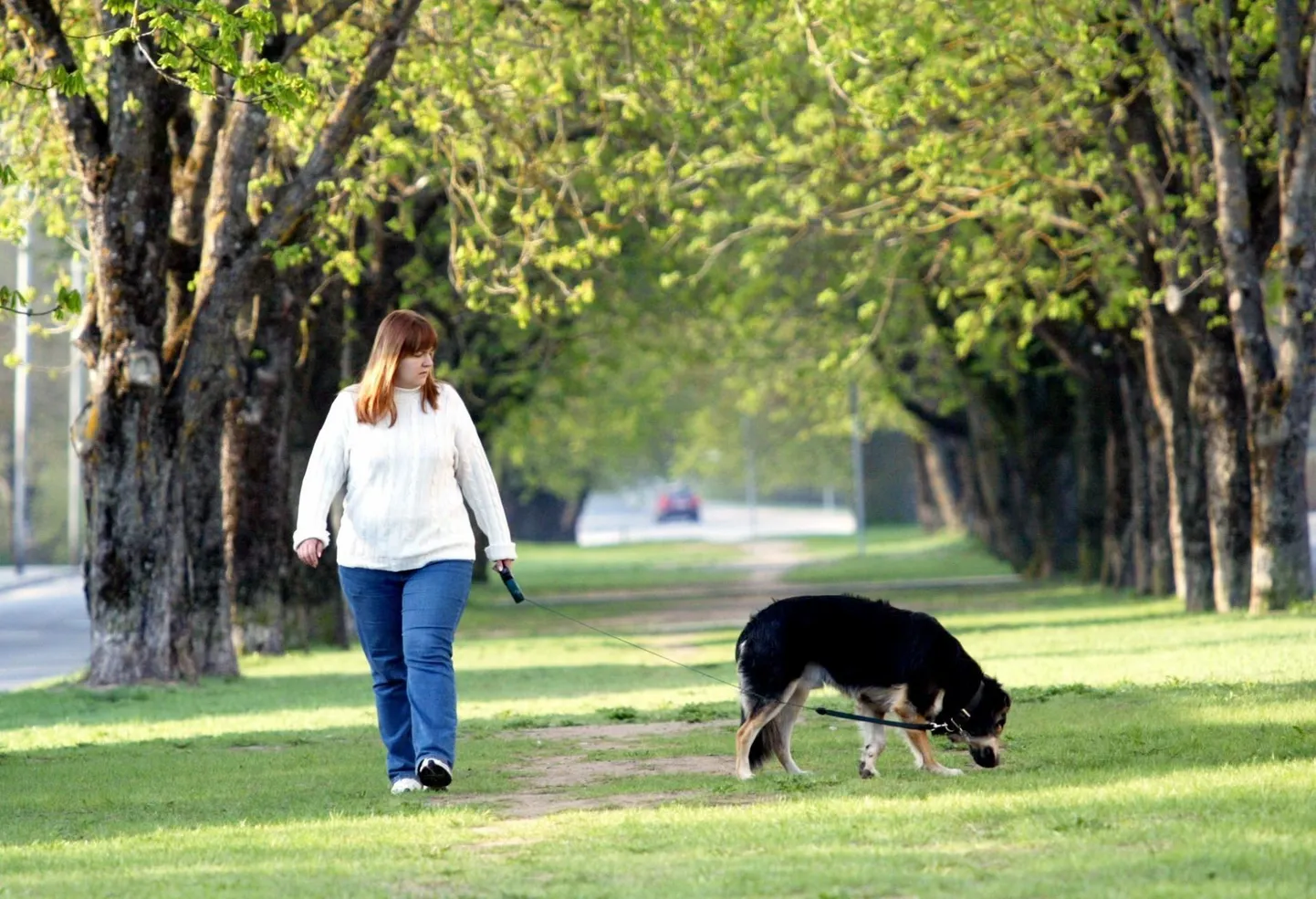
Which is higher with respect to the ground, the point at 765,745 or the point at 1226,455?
the point at 1226,455

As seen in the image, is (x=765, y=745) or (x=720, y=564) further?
(x=720, y=564)

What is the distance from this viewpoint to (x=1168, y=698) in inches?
519

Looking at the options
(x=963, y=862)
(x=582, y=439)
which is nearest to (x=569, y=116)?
(x=963, y=862)

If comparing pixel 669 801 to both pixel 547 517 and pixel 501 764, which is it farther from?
pixel 547 517

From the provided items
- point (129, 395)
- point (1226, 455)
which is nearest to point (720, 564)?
point (1226, 455)

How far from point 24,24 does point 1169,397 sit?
14299 mm

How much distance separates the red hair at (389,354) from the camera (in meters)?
9.56

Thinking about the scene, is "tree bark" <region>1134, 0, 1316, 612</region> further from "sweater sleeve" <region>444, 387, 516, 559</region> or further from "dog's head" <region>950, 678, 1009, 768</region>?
"sweater sleeve" <region>444, 387, 516, 559</region>

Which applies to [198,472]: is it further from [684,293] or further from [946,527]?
[946,527]

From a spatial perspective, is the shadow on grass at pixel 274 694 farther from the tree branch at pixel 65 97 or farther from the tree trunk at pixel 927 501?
the tree trunk at pixel 927 501

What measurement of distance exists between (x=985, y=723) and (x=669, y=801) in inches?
64.3

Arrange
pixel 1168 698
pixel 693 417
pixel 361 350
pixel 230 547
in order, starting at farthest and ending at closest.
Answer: pixel 693 417, pixel 361 350, pixel 230 547, pixel 1168 698

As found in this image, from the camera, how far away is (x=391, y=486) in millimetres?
9648

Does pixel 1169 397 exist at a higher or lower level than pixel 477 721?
higher
